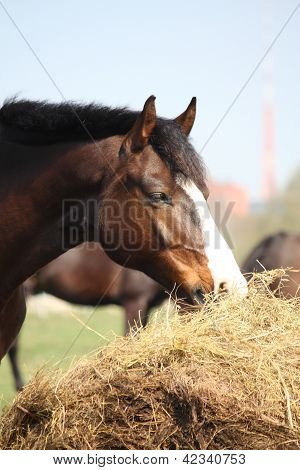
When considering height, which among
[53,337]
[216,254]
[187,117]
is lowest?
[53,337]

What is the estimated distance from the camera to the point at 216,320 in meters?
3.63

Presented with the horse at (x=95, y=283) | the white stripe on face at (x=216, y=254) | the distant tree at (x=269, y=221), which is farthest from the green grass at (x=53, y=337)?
the distant tree at (x=269, y=221)

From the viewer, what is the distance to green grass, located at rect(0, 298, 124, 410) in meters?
10.6

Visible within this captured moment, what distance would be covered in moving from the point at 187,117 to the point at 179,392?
6.40 feet

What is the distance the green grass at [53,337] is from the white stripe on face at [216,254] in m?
3.94

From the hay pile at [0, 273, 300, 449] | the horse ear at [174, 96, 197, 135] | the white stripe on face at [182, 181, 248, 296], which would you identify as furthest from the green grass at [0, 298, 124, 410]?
the hay pile at [0, 273, 300, 449]

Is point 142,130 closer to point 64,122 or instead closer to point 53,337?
point 64,122

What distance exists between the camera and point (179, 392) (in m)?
3.38

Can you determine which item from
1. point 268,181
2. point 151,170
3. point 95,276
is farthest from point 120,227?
point 268,181

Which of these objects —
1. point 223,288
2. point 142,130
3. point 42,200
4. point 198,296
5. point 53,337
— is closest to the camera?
point 223,288

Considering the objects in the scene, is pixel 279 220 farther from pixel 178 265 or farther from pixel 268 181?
pixel 178 265

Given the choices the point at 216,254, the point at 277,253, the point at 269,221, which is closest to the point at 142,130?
the point at 216,254

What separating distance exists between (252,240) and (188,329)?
118 ft

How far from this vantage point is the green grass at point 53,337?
10583 mm
